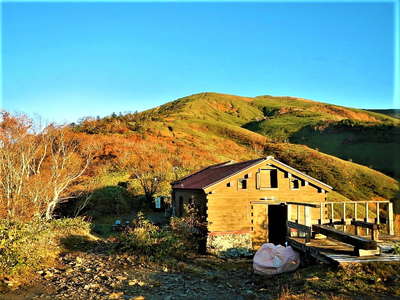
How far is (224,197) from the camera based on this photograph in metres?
19.8

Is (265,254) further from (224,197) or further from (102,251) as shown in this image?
(102,251)

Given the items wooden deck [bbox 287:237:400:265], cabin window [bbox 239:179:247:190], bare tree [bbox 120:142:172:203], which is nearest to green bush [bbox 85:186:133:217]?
bare tree [bbox 120:142:172:203]

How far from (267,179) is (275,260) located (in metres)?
6.64

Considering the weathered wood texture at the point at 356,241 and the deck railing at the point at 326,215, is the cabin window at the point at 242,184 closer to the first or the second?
the deck railing at the point at 326,215

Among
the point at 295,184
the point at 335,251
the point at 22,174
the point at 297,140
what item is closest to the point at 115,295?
the point at 335,251

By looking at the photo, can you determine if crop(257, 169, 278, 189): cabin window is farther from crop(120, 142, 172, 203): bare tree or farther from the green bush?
A: the green bush

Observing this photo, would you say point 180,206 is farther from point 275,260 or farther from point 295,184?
point 275,260

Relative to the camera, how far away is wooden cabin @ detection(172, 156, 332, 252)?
1942 cm

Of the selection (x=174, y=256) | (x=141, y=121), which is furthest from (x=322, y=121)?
(x=174, y=256)

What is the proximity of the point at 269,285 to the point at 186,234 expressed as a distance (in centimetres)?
735

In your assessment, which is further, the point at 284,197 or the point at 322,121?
the point at 322,121

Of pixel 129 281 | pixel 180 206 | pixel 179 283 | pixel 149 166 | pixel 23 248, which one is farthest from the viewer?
pixel 149 166

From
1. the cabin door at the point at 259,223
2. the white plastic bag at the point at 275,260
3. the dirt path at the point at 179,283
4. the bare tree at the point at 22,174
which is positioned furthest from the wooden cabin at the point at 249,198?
the bare tree at the point at 22,174

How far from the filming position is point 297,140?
75938 mm
